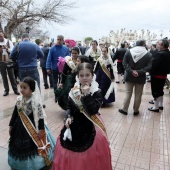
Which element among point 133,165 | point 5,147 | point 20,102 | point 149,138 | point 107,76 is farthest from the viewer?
point 107,76

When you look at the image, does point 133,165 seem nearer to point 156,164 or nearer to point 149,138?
point 156,164

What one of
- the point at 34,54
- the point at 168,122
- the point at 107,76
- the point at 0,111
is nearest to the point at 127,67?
the point at 107,76

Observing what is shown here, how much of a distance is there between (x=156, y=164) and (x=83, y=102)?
5.23 feet

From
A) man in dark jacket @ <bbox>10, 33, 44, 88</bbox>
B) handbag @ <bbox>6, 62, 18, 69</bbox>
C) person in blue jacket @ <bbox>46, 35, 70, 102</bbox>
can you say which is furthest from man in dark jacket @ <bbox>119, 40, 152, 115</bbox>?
handbag @ <bbox>6, 62, 18, 69</bbox>

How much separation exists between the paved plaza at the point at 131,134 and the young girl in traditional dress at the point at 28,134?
0.39 m

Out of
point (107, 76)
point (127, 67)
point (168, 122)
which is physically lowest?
point (168, 122)

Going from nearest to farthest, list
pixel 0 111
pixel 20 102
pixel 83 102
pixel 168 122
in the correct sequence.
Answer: pixel 83 102 → pixel 20 102 → pixel 168 122 → pixel 0 111

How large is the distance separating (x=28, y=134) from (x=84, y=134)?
32.8 inches

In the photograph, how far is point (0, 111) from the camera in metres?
5.16

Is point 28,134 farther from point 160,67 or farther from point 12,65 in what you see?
point 12,65

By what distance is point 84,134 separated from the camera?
2.21m

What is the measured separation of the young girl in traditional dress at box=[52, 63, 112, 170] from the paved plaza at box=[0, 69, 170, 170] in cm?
84

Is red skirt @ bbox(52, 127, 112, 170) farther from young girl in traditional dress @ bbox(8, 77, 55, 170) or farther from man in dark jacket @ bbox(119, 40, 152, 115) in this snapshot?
man in dark jacket @ bbox(119, 40, 152, 115)

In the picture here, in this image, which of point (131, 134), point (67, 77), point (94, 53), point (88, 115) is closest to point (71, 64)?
point (67, 77)
